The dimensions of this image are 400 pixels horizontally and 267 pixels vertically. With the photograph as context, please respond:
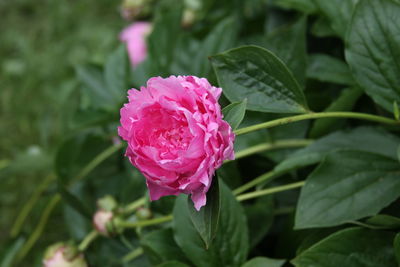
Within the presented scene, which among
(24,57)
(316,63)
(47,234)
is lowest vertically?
(47,234)

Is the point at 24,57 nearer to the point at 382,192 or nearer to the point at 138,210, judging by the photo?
the point at 138,210

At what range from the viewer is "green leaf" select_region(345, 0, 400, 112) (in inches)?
23.4

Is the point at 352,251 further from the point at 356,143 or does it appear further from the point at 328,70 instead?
the point at 328,70

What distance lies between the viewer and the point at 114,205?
79 cm

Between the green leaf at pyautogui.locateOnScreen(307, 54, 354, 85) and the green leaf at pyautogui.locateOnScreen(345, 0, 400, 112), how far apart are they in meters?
0.15

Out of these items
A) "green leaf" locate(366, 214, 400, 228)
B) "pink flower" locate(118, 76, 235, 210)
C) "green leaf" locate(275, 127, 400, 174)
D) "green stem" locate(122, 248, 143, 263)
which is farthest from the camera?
"green stem" locate(122, 248, 143, 263)

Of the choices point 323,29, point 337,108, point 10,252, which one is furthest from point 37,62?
point 337,108

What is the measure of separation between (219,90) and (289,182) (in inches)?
14.0

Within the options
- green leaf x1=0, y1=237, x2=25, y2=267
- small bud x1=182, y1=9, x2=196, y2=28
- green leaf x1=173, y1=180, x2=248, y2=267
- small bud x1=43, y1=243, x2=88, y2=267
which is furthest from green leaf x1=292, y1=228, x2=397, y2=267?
small bud x1=182, y1=9, x2=196, y2=28

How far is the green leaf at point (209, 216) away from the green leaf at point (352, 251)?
0.12 metres

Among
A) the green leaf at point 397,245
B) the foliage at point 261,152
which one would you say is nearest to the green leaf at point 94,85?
the foliage at point 261,152

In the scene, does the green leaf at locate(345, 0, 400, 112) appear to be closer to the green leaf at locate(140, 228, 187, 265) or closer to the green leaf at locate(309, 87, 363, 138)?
the green leaf at locate(309, 87, 363, 138)

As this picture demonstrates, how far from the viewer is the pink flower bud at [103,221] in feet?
2.50

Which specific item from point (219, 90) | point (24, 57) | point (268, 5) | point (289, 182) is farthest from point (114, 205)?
point (24, 57)
